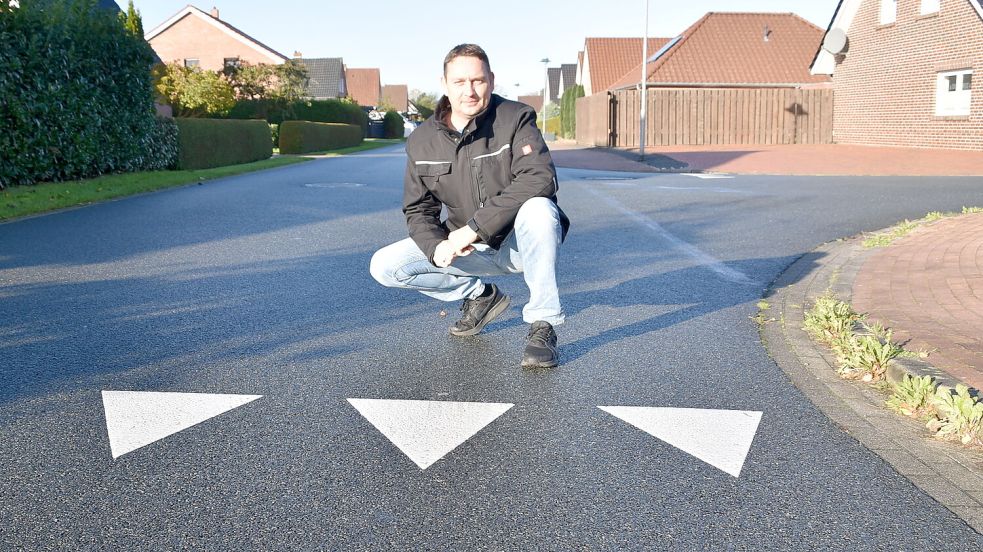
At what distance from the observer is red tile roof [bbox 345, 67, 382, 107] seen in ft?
352

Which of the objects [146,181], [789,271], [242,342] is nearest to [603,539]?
[242,342]

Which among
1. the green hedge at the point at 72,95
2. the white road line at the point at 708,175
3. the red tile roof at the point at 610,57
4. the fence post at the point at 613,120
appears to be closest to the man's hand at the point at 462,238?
the green hedge at the point at 72,95

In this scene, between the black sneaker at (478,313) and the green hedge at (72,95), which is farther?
the green hedge at (72,95)

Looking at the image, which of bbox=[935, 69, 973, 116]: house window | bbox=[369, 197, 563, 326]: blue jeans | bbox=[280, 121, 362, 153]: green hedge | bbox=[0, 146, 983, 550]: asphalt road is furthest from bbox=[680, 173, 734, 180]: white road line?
bbox=[280, 121, 362, 153]: green hedge

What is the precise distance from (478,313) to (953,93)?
82.1ft

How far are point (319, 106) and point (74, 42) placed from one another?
3159 cm

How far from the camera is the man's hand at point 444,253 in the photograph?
15.0 ft

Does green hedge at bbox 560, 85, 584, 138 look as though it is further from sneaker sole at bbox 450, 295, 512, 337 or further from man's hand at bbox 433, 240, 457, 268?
man's hand at bbox 433, 240, 457, 268

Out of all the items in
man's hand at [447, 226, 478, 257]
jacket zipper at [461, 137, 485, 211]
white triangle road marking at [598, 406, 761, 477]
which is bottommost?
white triangle road marking at [598, 406, 761, 477]

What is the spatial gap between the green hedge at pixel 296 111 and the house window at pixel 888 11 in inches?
995

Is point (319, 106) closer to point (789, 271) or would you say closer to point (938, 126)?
point (938, 126)

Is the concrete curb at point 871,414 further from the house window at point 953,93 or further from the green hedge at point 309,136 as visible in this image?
the green hedge at point 309,136

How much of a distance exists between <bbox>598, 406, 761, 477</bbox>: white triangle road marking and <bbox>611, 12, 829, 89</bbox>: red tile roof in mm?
37031

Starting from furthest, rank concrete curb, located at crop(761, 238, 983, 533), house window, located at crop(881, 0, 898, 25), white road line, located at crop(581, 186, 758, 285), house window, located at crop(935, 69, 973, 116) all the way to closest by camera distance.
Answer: house window, located at crop(881, 0, 898, 25) → house window, located at crop(935, 69, 973, 116) → white road line, located at crop(581, 186, 758, 285) → concrete curb, located at crop(761, 238, 983, 533)
